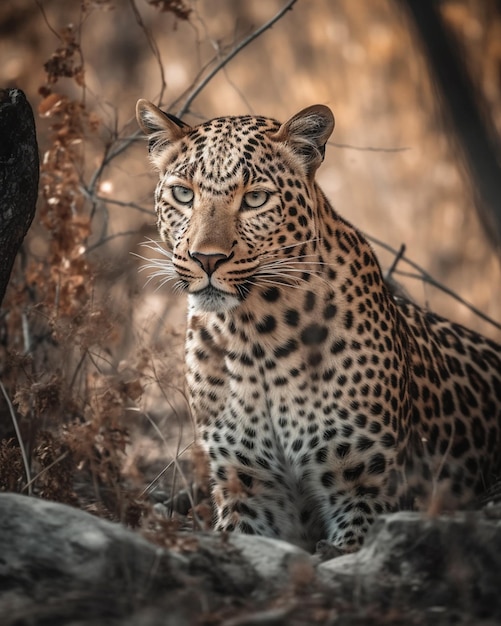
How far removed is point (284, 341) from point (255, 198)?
2.40 feet

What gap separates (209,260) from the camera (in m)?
4.75

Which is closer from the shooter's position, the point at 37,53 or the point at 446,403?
the point at 446,403

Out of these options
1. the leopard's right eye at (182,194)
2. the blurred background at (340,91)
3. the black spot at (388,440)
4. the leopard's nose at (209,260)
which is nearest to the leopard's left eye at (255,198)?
the leopard's right eye at (182,194)

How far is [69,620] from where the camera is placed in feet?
10.6

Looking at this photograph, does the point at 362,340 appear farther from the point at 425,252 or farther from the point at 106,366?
the point at 425,252

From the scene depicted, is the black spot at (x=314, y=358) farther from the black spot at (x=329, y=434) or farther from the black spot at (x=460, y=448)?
the black spot at (x=460, y=448)

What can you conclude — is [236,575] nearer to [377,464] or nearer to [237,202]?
[377,464]

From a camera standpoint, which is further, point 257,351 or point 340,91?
point 340,91

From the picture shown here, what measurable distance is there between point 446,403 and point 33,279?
2.82 meters

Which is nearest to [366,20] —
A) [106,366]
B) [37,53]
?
[37,53]

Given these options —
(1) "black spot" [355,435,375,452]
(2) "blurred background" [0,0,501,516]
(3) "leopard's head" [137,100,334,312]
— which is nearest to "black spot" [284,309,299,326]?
(3) "leopard's head" [137,100,334,312]

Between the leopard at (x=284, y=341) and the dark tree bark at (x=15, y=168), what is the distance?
626mm

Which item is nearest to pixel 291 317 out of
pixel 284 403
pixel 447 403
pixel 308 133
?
pixel 284 403

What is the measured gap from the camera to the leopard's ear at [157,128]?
540cm
